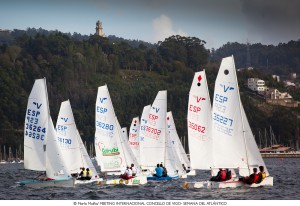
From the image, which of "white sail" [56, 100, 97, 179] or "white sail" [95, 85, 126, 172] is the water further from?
"white sail" [56, 100, 97, 179]

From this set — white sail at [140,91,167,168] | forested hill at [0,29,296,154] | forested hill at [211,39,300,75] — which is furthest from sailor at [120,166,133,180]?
forested hill at [0,29,296,154]

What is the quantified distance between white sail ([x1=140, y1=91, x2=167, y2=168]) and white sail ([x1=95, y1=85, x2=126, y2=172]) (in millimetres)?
2311

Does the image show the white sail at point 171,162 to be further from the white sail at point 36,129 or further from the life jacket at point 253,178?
the life jacket at point 253,178

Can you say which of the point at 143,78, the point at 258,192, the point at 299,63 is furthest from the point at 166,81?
the point at 258,192

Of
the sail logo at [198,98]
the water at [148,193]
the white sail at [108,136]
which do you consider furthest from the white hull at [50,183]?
the sail logo at [198,98]

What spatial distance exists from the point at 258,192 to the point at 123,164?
28.0ft

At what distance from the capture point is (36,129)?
28.8m

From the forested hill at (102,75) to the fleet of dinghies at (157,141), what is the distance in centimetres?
6394

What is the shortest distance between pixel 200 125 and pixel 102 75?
94.0 metres

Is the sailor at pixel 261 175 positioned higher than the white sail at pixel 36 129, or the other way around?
the white sail at pixel 36 129

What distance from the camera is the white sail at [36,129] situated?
93.4 ft

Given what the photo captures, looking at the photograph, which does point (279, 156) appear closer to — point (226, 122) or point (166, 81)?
point (166, 81)

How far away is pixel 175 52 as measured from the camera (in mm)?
124938

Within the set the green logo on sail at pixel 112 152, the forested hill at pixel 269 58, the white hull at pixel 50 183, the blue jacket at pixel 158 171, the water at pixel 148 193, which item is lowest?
the water at pixel 148 193
